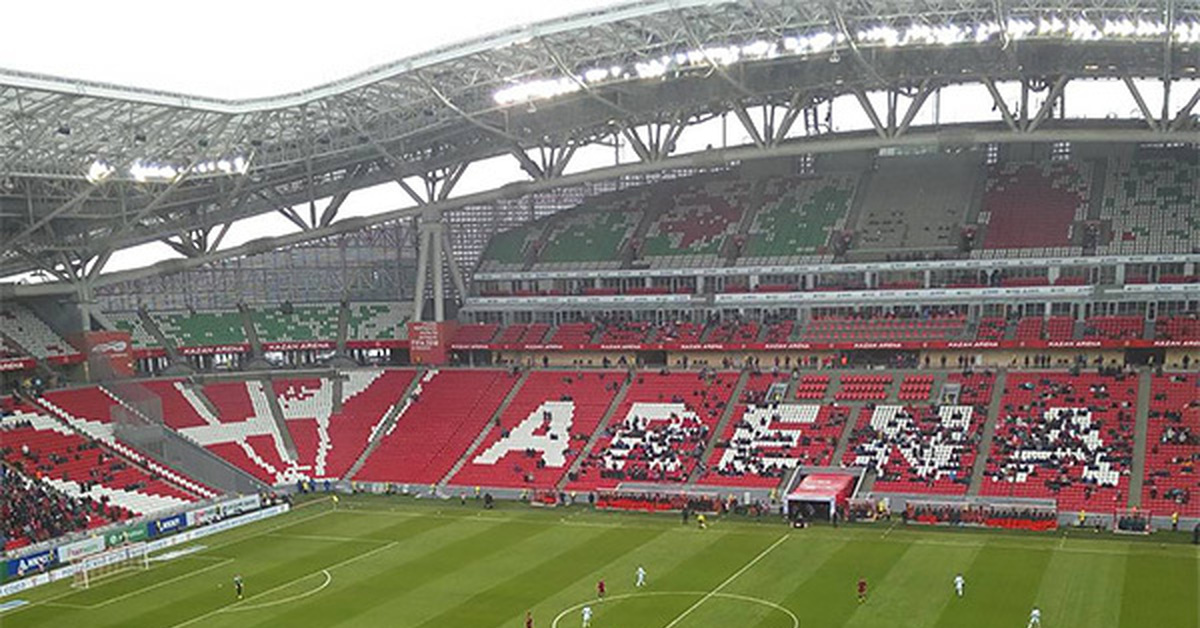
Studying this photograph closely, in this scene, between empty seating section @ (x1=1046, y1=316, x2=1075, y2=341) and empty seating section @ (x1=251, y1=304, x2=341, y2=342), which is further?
empty seating section @ (x1=251, y1=304, x2=341, y2=342)

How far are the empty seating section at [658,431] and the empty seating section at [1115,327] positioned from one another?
2060cm

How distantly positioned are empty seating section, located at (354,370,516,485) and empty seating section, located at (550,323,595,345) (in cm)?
436

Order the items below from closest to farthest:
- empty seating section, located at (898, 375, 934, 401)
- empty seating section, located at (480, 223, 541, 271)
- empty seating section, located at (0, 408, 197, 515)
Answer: empty seating section, located at (0, 408, 197, 515)
empty seating section, located at (898, 375, 934, 401)
empty seating section, located at (480, 223, 541, 271)

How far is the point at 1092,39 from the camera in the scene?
48.7m

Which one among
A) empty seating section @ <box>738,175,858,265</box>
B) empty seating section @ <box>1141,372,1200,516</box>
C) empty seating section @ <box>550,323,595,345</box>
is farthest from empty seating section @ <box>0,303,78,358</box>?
empty seating section @ <box>1141,372,1200,516</box>

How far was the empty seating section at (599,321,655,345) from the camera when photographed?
234 feet

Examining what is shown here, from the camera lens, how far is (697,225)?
76.6m

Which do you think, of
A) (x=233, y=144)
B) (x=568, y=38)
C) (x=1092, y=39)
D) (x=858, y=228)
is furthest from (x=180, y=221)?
(x=1092, y=39)

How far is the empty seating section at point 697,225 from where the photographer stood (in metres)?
73.8

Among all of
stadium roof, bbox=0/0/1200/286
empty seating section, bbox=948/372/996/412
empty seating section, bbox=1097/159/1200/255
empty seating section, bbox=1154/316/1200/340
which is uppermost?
stadium roof, bbox=0/0/1200/286

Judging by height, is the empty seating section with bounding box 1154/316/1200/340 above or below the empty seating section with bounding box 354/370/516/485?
above

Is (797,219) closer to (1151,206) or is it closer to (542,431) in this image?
(1151,206)

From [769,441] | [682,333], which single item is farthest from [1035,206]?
[769,441]

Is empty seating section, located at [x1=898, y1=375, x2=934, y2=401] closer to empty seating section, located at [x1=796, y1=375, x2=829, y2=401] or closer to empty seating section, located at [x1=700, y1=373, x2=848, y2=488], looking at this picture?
empty seating section, located at [x1=700, y1=373, x2=848, y2=488]
